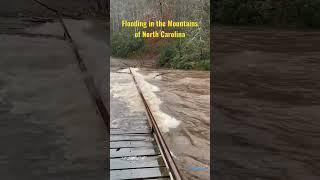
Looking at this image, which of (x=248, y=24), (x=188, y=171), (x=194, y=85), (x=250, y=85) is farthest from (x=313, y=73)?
(x=248, y=24)

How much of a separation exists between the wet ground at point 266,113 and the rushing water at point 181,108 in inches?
7.7

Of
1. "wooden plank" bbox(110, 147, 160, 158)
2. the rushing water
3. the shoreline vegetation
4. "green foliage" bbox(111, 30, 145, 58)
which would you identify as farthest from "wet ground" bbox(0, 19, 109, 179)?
"green foliage" bbox(111, 30, 145, 58)

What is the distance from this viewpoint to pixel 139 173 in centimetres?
381

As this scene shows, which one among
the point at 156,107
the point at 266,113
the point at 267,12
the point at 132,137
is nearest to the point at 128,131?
the point at 132,137

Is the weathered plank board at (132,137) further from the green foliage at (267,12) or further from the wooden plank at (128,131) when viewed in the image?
the green foliage at (267,12)

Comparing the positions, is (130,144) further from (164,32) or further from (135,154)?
(164,32)

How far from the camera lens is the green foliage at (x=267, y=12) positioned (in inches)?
715

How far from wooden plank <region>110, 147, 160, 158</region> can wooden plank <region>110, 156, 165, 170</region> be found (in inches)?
4.5

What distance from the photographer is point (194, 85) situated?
9.70 metres

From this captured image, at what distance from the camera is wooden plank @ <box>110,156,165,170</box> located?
13.1 ft

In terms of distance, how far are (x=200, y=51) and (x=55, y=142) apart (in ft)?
34.6

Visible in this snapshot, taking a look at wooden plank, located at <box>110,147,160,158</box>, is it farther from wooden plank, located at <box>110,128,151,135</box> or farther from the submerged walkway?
wooden plank, located at <box>110,128,151,135</box>

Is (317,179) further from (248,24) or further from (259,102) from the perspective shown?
(248,24)

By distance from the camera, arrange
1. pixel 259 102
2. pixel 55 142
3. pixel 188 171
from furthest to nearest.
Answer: pixel 259 102
pixel 55 142
pixel 188 171
